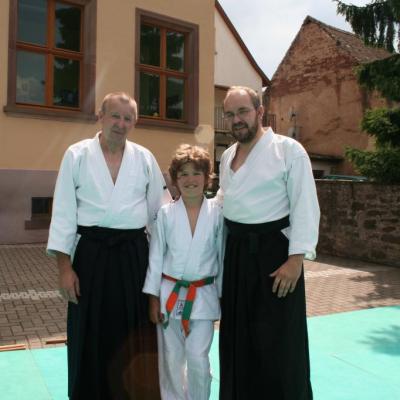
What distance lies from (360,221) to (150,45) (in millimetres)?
5836

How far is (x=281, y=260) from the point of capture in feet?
7.87

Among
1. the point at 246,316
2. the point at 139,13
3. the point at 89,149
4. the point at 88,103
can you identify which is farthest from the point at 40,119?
the point at 246,316

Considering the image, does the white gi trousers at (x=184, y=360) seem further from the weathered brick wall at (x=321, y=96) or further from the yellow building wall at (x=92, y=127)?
the weathered brick wall at (x=321, y=96)

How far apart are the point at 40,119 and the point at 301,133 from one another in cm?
1489

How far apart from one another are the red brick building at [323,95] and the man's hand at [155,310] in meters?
17.5

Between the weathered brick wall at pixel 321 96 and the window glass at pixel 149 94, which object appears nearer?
the window glass at pixel 149 94

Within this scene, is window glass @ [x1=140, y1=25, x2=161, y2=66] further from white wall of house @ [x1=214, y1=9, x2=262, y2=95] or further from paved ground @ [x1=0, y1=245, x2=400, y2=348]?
white wall of house @ [x1=214, y1=9, x2=262, y2=95]

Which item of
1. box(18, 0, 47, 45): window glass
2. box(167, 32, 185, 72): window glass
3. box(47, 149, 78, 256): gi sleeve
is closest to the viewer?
box(47, 149, 78, 256): gi sleeve

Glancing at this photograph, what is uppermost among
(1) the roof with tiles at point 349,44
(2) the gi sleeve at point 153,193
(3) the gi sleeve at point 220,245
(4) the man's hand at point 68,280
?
(1) the roof with tiles at point 349,44

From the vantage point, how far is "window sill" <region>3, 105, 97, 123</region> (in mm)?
8828

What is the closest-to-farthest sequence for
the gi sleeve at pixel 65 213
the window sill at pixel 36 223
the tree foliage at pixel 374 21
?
the gi sleeve at pixel 65 213
the tree foliage at pixel 374 21
the window sill at pixel 36 223

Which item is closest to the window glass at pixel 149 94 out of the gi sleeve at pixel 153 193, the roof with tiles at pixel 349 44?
the gi sleeve at pixel 153 193

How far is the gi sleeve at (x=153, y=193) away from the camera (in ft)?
8.80

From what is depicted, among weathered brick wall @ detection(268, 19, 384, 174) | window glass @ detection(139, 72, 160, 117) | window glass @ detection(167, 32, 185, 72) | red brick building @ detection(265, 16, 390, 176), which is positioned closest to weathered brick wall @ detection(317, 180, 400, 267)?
window glass @ detection(139, 72, 160, 117)
